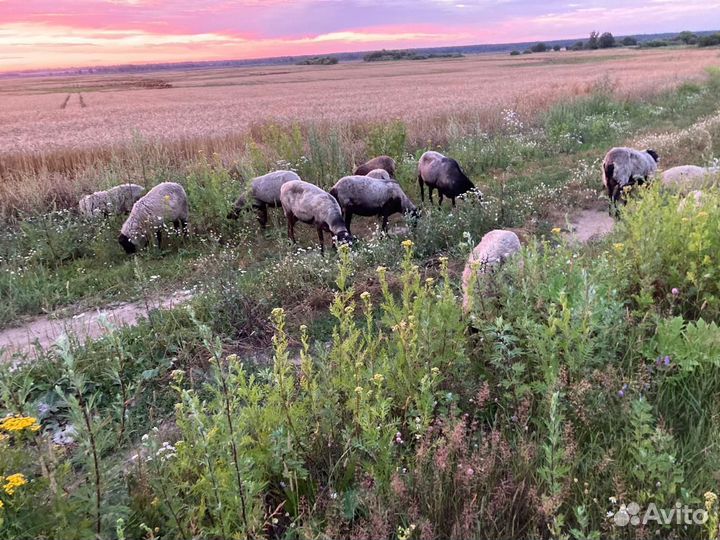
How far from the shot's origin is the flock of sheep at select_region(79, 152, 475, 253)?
28.9 feet

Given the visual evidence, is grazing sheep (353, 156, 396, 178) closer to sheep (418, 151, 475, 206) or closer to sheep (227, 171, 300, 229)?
sheep (418, 151, 475, 206)

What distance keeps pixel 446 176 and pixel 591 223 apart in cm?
291

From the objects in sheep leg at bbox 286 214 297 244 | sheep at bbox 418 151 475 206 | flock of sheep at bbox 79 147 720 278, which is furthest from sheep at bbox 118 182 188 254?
sheep at bbox 418 151 475 206

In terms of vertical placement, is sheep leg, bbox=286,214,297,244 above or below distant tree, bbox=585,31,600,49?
below

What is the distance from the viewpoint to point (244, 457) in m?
2.70

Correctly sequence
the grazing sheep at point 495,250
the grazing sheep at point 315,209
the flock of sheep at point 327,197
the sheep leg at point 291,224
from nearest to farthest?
1. the grazing sheep at point 495,250
2. the grazing sheep at point 315,209
3. the flock of sheep at point 327,197
4. the sheep leg at point 291,224

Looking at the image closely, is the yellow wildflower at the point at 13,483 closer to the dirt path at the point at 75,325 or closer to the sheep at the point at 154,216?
the dirt path at the point at 75,325

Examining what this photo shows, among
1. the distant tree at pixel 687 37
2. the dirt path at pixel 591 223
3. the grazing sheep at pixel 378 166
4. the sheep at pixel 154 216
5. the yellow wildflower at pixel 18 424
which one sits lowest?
the dirt path at pixel 591 223

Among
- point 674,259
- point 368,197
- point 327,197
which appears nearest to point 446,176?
point 368,197

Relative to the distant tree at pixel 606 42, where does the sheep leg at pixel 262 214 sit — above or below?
below

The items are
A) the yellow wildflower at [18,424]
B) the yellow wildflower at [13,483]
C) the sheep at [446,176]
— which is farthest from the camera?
the sheep at [446,176]

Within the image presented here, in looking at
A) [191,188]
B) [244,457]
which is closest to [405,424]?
[244,457]

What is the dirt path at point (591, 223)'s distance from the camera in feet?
29.0

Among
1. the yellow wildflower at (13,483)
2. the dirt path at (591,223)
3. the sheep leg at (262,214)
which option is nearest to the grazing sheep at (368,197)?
the sheep leg at (262,214)
